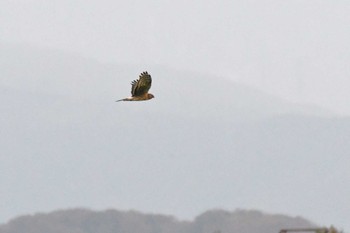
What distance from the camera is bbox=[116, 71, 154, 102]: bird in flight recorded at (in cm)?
7019

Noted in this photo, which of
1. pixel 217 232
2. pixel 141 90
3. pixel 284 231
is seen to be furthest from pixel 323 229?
pixel 141 90

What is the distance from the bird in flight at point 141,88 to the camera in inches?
2763

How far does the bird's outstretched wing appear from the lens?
230 feet

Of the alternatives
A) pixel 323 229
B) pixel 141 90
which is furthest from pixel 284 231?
pixel 141 90

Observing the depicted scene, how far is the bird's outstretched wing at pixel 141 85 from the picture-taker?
2763 inches

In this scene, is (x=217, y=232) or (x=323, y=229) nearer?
(x=323, y=229)

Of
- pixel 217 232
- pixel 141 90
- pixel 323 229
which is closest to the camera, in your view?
pixel 323 229

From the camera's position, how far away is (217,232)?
57781 millimetres

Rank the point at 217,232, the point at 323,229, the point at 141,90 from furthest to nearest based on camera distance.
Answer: the point at 141,90 → the point at 217,232 → the point at 323,229

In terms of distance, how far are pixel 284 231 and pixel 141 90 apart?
21.3m

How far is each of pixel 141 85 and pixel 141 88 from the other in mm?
285

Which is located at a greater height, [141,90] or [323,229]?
[141,90]

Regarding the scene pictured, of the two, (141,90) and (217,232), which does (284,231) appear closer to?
(217,232)

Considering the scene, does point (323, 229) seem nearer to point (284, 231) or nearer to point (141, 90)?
point (284, 231)
